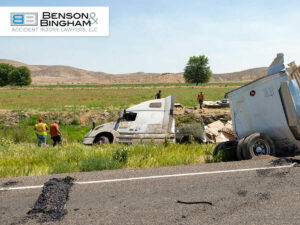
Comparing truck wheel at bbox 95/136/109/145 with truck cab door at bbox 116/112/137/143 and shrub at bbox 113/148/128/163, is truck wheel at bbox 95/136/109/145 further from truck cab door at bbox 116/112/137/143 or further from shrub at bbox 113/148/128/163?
shrub at bbox 113/148/128/163

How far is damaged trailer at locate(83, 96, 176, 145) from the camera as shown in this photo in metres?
11.1

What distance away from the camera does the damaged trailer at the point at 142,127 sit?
11.1m

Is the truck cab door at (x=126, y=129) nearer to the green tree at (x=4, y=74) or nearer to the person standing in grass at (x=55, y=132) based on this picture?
the person standing in grass at (x=55, y=132)

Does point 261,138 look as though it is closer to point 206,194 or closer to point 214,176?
point 214,176

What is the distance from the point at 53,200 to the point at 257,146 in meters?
4.86

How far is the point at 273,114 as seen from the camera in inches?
258

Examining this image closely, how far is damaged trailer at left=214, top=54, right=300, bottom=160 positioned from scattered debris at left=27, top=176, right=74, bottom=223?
425 cm

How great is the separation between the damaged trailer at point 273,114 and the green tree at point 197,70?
96.3 meters

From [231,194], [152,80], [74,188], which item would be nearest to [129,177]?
[74,188]

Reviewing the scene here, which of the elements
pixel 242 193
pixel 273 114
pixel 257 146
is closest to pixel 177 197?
pixel 242 193

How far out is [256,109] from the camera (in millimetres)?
7027

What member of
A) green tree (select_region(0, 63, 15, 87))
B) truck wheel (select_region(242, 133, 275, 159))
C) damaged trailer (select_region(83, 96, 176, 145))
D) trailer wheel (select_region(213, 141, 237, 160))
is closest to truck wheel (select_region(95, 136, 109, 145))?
damaged trailer (select_region(83, 96, 176, 145))

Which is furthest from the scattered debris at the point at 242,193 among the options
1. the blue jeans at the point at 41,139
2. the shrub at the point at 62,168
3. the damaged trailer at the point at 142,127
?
the blue jeans at the point at 41,139

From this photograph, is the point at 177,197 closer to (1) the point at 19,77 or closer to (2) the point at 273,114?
(2) the point at 273,114
